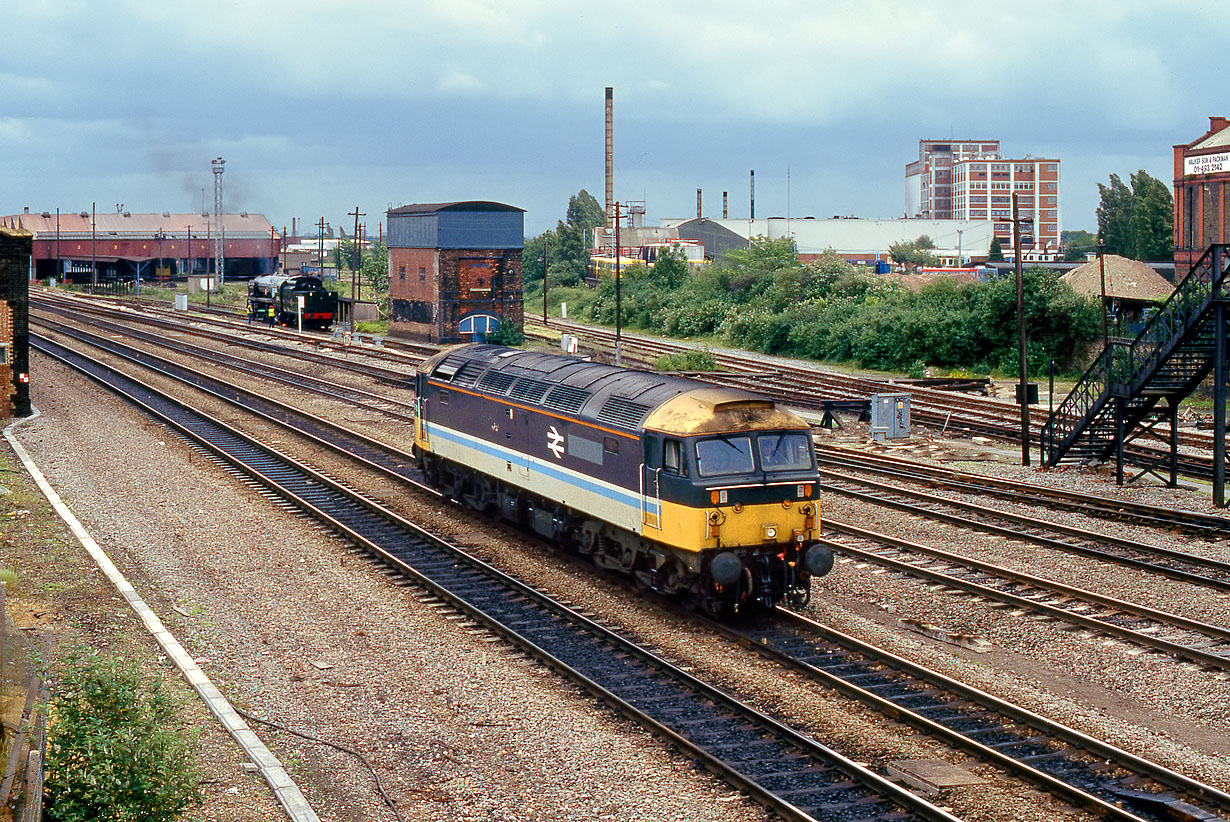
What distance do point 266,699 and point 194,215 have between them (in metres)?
149

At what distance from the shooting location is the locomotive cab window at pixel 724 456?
17.1 m

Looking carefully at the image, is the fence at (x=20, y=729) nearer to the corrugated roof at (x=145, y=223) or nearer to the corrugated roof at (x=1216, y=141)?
the corrugated roof at (x=1216, y=141)

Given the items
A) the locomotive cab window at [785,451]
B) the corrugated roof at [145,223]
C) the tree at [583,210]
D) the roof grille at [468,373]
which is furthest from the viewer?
the tree at [583,210]

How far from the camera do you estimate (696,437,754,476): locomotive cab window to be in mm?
17141

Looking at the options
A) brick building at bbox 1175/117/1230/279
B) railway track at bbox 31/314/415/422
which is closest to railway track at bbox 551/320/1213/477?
railway track at bbox 31/314/415/422

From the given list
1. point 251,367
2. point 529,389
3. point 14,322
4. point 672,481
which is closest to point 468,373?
point 529,389

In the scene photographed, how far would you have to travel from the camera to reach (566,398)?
815 inches

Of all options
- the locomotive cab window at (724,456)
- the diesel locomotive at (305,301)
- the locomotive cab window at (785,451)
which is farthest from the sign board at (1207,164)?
the locomotive cab window at (724,456)

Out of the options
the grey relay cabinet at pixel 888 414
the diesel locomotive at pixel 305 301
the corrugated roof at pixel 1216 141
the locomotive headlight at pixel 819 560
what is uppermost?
the corrugated roof at pixel 1216 141

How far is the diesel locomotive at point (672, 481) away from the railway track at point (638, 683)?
152cm

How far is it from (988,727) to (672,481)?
5528 mm

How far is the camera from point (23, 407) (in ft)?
125

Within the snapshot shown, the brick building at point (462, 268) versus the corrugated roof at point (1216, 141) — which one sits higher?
the corrugated roof at point (1216, 141)

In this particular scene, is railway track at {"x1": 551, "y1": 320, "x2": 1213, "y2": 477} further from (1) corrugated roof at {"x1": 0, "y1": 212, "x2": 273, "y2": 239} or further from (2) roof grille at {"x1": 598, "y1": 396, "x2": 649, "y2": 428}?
(1) corrugated roof at {"x1": 0, "y1": 212, "x2": 273, "y2": 239}
